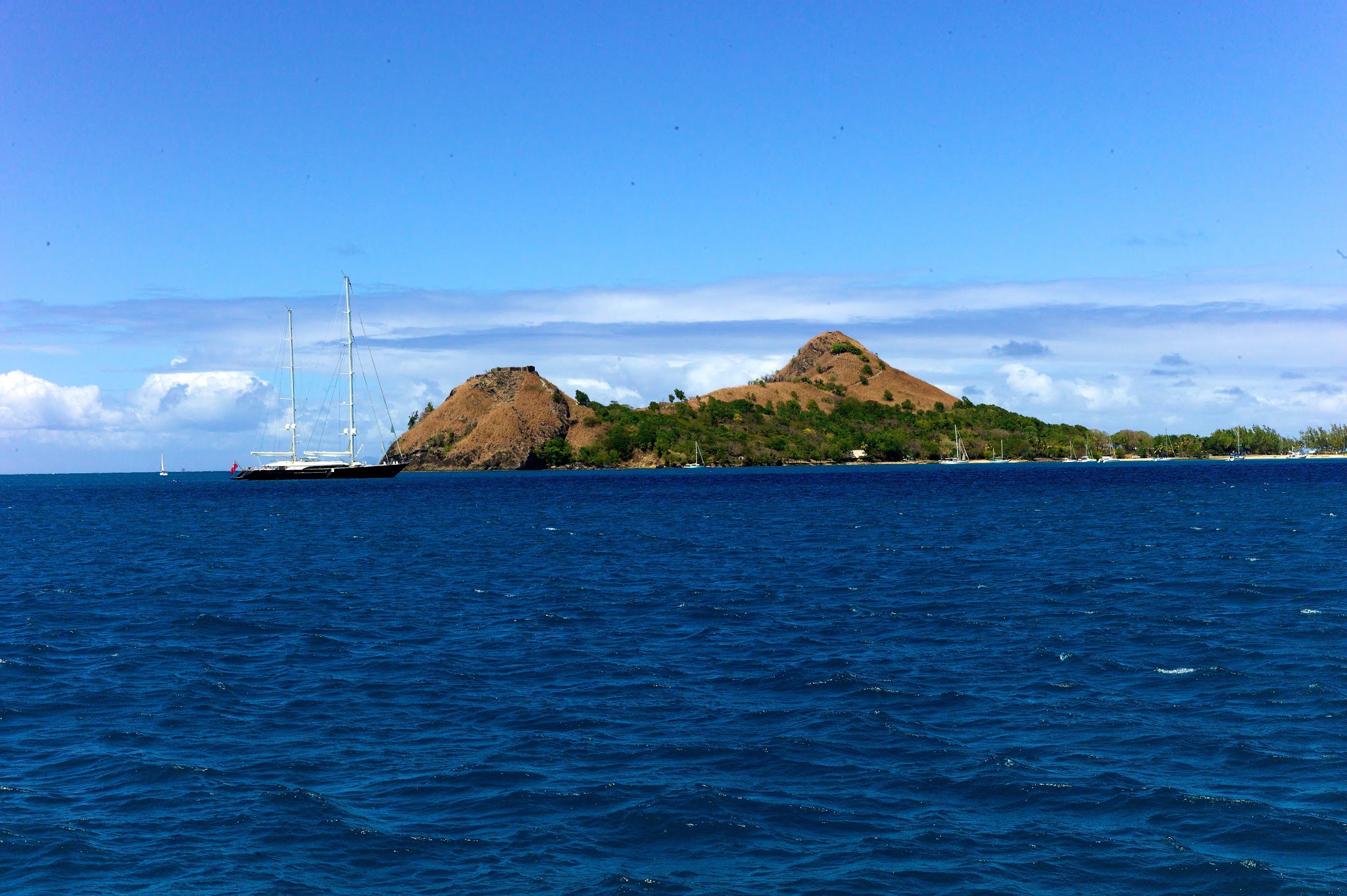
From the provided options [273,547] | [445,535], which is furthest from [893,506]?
[273,547]

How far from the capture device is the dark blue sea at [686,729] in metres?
13.9

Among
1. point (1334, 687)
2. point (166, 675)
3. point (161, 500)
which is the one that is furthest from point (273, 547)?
point (161, 500)

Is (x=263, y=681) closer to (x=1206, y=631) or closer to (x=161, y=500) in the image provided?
(x=1206, y=631)

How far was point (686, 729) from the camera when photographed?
19.9m

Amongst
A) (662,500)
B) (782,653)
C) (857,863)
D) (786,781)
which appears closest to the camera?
(857,863)

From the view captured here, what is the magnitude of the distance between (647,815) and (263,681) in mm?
13109

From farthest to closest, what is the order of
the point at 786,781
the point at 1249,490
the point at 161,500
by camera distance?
1. the point at 161,500
2. the point at 1249,490
3. the point at 786,781

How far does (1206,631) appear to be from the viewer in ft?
94.9

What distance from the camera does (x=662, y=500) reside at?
11775 cm

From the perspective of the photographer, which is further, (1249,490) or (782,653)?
(1249,490)

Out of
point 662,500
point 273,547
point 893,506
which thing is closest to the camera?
point 273,547

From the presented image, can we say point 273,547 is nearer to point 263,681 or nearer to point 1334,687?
point 263,681

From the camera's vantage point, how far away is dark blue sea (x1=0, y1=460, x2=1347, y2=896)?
545 inches

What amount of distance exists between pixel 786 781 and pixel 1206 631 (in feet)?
58.4
